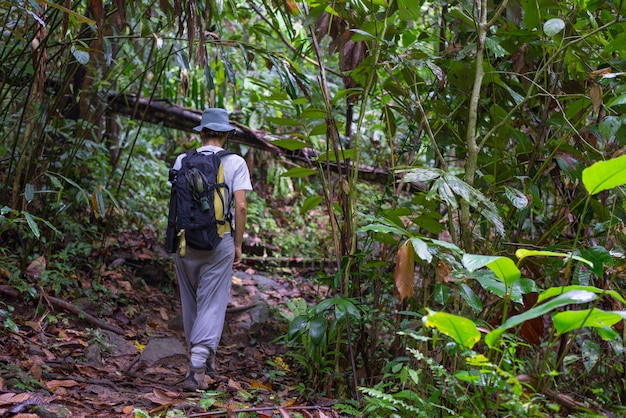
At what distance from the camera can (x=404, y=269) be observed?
239 centimetres

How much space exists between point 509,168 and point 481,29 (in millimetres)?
999

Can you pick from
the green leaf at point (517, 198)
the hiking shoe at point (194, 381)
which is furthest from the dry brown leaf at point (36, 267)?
the green leaf at point (517, 198)

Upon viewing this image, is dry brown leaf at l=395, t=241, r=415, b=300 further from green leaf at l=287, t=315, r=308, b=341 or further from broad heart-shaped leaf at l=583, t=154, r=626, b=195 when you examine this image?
green leaf at l=287, t=315, r=308, b=341

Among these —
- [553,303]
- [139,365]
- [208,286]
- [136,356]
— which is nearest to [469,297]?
[553,303]

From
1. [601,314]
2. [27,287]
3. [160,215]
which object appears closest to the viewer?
[601,314]

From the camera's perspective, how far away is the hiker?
Result: 12.6 ft

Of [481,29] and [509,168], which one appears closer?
[481,29]

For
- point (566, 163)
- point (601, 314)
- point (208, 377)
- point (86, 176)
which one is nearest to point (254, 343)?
point (208, 377)

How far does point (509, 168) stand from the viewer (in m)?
3.63

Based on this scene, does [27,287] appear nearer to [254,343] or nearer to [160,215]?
[254,343]

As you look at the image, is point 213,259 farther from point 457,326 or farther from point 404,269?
point 457,326

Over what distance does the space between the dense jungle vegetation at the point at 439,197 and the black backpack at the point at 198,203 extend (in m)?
0.47

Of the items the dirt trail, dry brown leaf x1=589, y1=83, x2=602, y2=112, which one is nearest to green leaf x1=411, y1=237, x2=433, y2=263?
the dirt trail

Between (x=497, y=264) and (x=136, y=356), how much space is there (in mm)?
2987
